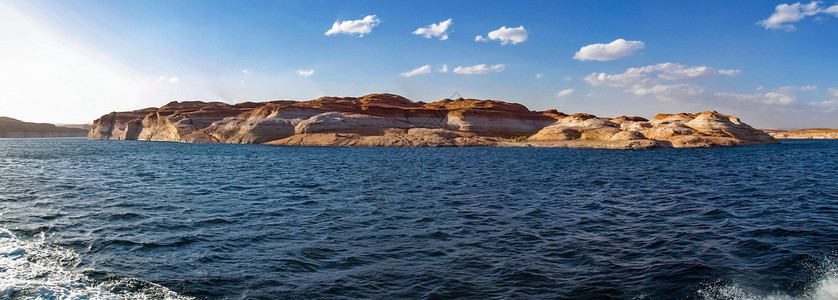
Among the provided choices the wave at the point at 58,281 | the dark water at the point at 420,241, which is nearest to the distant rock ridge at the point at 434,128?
the dark water at the point at 420,241

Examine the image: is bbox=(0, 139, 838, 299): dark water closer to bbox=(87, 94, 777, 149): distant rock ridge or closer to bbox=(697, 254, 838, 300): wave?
bbox=(697, 254, 838, 300): wave

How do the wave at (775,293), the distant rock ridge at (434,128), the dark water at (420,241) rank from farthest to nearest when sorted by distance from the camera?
the distant rock ridge at (434,128) → the dark water at (420,241) → the wave at (775,293)

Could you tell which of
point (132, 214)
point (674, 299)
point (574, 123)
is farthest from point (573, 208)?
point (574, 123)

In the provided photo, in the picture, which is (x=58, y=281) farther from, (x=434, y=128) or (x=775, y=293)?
(x=434, y=128)

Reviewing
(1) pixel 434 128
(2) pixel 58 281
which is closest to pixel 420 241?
(2) pixel 58 281

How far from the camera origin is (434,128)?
314ft

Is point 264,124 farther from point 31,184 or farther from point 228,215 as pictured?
point 228,215

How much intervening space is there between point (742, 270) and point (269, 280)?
35.7 ft

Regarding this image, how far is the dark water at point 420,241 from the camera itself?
30.9 ft

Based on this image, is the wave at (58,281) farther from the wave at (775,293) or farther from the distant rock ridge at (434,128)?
the distant rock ridge at (434,128)

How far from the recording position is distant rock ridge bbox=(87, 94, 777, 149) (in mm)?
79188

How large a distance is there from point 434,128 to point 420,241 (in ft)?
272

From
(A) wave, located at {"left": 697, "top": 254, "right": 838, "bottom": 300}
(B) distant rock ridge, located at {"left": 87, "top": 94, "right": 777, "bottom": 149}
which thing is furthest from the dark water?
(B) distant rock ridge, located at {"left": 87, "top": 94, "right": 777, "bottom": 149}

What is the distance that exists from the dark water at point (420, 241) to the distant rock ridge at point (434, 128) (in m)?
55.3
